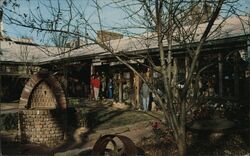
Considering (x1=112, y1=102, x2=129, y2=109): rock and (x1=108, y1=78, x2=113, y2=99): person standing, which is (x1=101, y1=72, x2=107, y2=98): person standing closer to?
(x1=108, y1=78, x2=113, y2=99): person standing

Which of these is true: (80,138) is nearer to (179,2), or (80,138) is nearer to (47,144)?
(47,144)

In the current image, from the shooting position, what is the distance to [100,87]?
2566cm

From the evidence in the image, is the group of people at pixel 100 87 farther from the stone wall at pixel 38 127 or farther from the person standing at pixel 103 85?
the stone wall at pixel 38 127

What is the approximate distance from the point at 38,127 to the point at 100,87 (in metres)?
10.4

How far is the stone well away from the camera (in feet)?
50.8

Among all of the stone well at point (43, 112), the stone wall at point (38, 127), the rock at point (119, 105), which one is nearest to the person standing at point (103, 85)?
the rock at point (119, 105)

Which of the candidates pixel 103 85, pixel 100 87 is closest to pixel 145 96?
pixel 100 87

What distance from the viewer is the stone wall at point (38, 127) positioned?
50.7ft

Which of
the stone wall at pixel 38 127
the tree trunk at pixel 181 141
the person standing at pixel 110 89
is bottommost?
the stone wall at pixel 38 127

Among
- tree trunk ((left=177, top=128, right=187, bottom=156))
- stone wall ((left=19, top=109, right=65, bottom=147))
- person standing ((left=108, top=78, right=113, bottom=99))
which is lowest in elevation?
stone wall ((left=19, top=109, right=65, bottom=147))

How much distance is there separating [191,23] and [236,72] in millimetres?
8978

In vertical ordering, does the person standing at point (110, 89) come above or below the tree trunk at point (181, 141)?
above

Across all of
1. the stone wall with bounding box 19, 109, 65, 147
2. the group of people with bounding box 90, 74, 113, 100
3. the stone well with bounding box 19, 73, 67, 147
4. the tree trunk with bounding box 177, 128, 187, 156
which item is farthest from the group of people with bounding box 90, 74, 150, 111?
the tree trunk with bounding box 177, 128, 187, 156

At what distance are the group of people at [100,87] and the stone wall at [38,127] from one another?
369 inches
